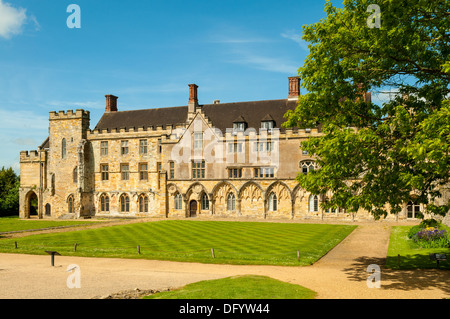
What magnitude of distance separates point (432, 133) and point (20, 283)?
14.4 meters

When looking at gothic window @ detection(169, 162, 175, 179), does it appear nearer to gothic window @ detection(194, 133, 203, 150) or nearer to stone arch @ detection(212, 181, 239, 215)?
gothic window @ detection(194, 133, 203, 150)

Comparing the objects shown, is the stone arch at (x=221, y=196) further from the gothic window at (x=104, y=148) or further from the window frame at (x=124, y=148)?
the gothic window at (x=104, y=148)

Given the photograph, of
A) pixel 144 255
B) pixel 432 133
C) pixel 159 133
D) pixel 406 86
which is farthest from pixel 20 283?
pixel 159 133

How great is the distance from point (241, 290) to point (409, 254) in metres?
11.3

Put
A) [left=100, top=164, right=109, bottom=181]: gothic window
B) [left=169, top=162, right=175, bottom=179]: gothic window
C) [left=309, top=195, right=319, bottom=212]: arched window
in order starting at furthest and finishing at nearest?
[left=100, top=164, right=109, bottom=181]: gothic window → [left=169, top=162, right=175, bottom=179]: gothic window → [left=309, top=195, right=319, bottom=212]: arched window

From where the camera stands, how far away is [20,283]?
14.3 meters

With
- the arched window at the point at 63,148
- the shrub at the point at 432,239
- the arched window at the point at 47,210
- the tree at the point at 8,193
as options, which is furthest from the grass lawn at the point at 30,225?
the shrub at the point at 432,239

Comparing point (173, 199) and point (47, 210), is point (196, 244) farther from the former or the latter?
point (47, 210)

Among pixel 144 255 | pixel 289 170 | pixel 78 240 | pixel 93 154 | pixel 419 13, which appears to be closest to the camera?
pixel 419 13

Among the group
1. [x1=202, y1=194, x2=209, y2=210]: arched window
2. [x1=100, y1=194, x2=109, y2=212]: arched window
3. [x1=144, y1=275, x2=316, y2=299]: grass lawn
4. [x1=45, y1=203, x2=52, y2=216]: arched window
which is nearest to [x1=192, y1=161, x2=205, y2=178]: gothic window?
[x1=202, y1=194, x2=209, y2=210]: arched window

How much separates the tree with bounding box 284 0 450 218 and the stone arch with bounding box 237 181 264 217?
94.5 ft

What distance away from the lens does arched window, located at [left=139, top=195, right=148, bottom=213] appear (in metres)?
50.6
